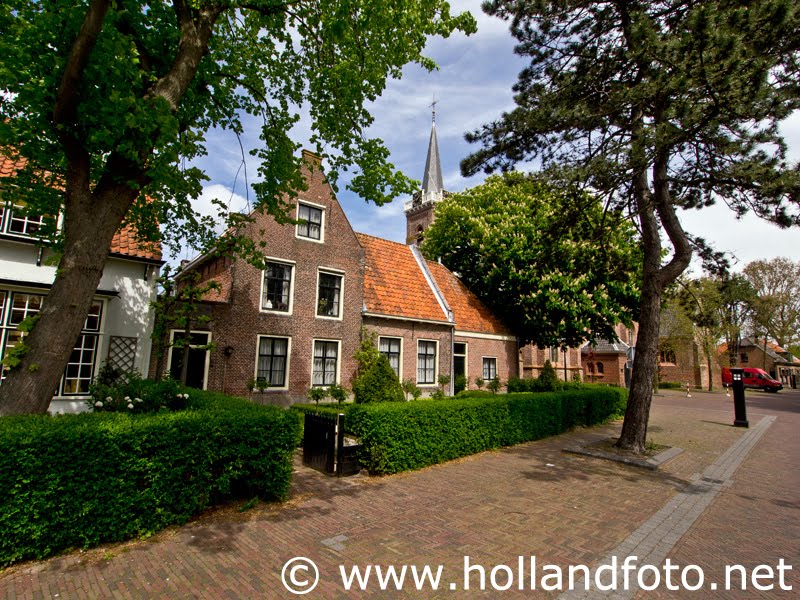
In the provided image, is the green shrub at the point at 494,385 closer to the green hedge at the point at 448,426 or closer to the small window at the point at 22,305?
the green hedge at the point at 448,426

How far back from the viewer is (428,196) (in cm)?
4253

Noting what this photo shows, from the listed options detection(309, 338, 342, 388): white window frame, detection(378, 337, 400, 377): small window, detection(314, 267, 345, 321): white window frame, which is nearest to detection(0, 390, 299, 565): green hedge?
detection(309, 338, 342, 388): white window frame

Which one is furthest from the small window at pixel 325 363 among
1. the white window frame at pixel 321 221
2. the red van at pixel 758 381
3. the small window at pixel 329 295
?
the red van at pixel 758 381

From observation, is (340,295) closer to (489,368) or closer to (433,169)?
(489,368)

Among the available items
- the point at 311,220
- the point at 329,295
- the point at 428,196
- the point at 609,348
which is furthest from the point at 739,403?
the point at 428,196

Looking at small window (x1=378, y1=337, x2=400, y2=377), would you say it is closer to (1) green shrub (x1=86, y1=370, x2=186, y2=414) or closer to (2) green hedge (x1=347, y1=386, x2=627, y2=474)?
(2) green hedge (x1=347, y1=386, x2=627, y2=474)

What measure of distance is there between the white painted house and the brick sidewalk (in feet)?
23.6

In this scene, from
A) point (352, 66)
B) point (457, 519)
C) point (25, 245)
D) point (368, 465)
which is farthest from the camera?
point (25, 245)

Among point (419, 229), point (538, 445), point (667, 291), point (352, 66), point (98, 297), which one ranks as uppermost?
point (419, 229)

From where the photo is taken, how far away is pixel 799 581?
446 cm

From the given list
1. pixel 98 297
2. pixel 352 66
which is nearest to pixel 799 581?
pixel 352 66

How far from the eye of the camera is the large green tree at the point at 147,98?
17.9 feet

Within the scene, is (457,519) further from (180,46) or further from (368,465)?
(180,46)

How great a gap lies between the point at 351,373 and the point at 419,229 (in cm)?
2941
